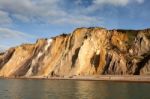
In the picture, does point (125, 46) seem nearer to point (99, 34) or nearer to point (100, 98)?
point (99, 34)

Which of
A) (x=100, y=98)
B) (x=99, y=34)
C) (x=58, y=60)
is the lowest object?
(x=100, y=98)

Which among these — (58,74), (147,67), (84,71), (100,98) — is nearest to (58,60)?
(58,74)

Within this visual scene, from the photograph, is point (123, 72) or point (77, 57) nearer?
point (123, 72)

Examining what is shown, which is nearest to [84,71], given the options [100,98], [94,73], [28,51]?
[94,73]

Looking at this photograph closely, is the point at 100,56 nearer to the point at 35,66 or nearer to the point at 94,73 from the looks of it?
the point at 94,73

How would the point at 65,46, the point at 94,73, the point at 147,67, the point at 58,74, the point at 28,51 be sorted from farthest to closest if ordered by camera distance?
the point at 28,51, the point at 65,46, the point at 58,74, the point at 94,73, the point at 147,67

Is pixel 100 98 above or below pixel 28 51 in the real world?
below

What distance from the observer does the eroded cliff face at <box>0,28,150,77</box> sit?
81.8 m

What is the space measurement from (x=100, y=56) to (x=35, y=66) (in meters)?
25.4

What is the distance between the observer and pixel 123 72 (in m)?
80.3

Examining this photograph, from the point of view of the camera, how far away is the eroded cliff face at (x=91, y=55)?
81750mm

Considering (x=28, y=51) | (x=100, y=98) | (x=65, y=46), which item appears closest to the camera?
(x=100, y=98)

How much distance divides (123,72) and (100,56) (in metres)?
9.35

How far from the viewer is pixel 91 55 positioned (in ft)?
298
